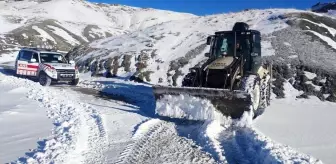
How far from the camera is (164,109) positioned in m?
10.0

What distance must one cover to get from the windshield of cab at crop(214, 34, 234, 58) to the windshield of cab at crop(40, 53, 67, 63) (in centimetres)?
898

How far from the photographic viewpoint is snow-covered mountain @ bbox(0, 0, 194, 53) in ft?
216

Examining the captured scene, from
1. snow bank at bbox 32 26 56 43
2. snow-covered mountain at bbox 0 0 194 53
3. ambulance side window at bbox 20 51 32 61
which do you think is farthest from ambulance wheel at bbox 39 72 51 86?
snow bank at bbox 32 26 56 43

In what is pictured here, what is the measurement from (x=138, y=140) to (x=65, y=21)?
325 ft

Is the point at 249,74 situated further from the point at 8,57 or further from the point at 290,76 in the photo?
the point at 8,57

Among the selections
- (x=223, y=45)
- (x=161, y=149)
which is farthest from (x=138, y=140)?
(x=223, y=45)

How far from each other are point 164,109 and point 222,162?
398 centimetres

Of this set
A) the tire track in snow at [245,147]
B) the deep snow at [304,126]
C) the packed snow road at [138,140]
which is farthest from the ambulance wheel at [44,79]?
the tire track in snow at [245,147]

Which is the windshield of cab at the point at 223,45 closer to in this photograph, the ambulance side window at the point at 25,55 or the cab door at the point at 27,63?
the cab door at the point at 27,63

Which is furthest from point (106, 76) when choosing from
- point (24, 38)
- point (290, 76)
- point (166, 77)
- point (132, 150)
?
point (24, 38)

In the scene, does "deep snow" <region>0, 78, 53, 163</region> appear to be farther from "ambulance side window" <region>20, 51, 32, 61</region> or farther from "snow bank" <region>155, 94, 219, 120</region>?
"ambulance side window" <region>20, 51, 32, 61</region>

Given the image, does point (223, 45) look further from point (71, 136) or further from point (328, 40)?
point (328, 40)

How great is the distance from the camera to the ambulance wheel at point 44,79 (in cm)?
1676

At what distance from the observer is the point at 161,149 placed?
6.95m
